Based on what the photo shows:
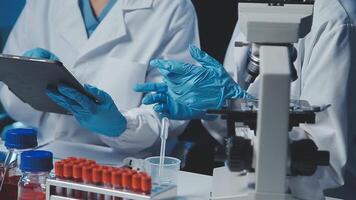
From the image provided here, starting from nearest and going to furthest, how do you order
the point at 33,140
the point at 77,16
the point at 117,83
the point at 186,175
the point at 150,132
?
the point at 33,140 < the point at 186,175 < the point at 150,132 < the point at 117,83 < the point at 77,16

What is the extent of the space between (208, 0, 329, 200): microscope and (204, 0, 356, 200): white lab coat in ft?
0.91

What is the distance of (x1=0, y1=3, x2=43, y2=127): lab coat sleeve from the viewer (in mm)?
2107

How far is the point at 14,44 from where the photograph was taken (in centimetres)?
225

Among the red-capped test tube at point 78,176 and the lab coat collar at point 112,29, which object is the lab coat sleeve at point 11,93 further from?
the red-capped test tube at point 78,176

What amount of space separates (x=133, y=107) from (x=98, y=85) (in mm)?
166

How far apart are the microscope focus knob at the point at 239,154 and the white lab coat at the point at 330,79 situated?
0.33 meters

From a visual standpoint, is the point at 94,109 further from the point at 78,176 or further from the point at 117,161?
the point at 78,176

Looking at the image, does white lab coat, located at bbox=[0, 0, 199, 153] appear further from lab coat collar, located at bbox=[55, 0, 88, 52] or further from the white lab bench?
the white lab bench

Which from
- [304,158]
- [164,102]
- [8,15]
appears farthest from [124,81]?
[304,158]

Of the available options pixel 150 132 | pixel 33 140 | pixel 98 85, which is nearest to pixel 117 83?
pixel 98 85

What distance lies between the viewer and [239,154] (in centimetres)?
85

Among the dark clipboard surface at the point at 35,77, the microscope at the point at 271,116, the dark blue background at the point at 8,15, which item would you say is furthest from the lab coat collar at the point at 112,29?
the microscope at the point at 271,116

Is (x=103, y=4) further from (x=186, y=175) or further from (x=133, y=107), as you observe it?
(x=186, y=175)

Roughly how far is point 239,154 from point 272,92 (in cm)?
12
